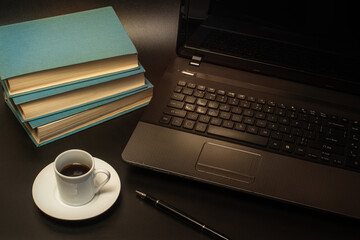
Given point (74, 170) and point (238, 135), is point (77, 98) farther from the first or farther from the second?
point (238, 135)

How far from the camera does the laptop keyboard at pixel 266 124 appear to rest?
814mm

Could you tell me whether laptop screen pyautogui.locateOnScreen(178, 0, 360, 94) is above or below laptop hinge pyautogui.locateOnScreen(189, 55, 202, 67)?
above

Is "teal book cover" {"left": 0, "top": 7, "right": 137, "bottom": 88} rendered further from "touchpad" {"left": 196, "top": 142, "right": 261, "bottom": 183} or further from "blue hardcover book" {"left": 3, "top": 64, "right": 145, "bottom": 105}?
"touchpad" {"left": 196, "top": 142, "right": 261, "bottom": 183}

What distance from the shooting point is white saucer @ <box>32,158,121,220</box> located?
0.69 metres

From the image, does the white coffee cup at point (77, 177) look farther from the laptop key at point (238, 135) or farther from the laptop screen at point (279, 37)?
the laptop screen at point (279, 37)

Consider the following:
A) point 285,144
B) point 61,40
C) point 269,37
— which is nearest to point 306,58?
point 269,37

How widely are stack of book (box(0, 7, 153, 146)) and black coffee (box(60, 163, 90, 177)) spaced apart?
0.13 m

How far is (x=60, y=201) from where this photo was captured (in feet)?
2.33

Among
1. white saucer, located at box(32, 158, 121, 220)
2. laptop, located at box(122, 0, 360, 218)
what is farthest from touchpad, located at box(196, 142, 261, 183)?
white saucer, located at box(32, 158, 121, 220)

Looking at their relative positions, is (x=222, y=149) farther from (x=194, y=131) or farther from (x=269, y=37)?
(x=269, y=37)

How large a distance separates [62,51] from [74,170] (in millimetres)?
248

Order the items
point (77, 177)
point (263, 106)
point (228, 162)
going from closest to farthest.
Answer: point (77, 177) → point (228, 162) → point (263, 106)

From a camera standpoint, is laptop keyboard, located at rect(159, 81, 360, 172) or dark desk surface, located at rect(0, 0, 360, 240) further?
laptop keyboard, located at rect(159, 81, 360, 172)

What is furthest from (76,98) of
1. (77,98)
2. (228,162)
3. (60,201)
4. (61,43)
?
(228,162)
